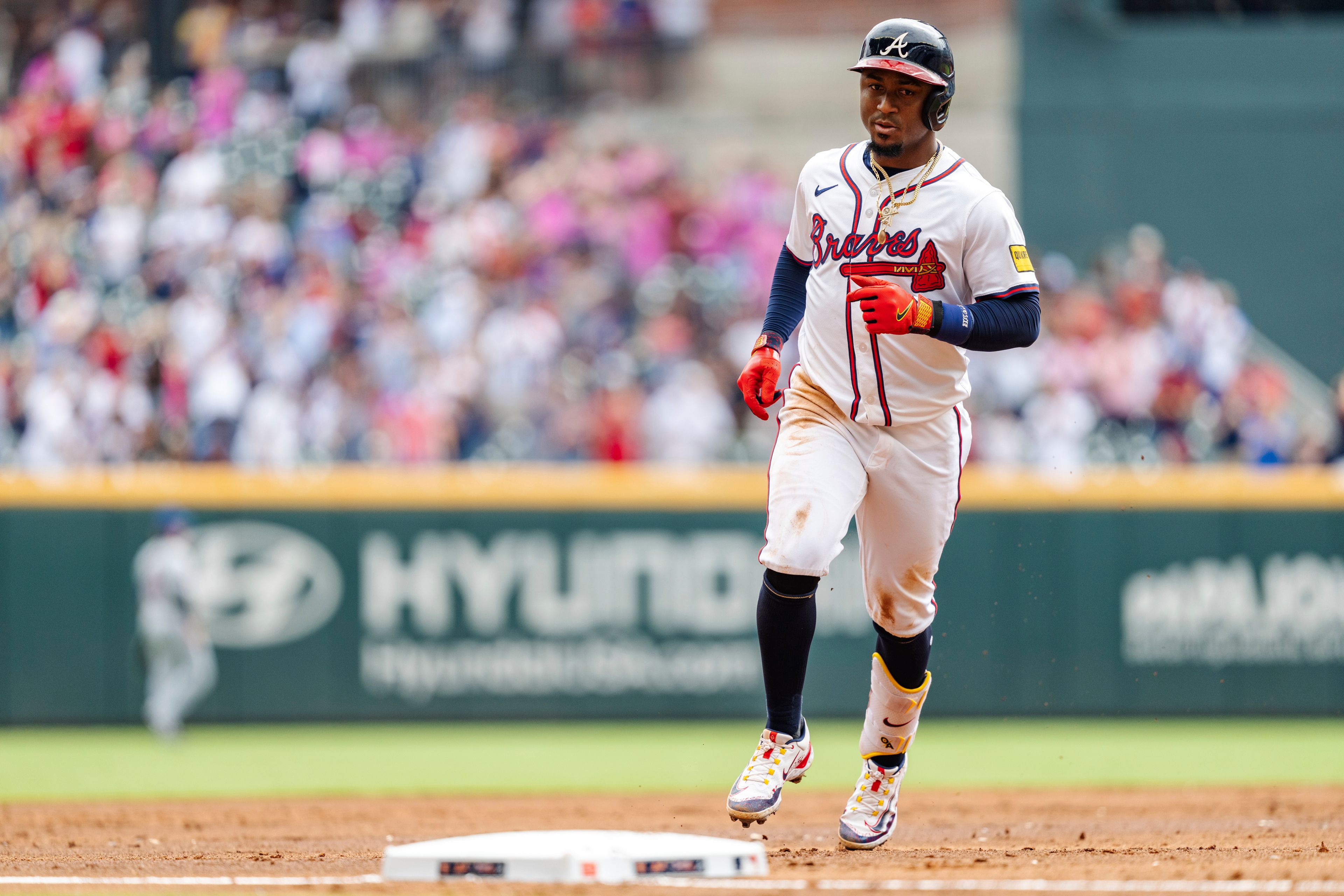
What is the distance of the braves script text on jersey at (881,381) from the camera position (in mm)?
5145

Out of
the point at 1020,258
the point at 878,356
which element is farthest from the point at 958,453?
the point at 1020,258

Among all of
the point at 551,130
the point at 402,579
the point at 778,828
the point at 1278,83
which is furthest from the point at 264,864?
the point at 1278,83

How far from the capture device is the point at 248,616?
11469mm

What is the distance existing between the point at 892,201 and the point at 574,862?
221cm

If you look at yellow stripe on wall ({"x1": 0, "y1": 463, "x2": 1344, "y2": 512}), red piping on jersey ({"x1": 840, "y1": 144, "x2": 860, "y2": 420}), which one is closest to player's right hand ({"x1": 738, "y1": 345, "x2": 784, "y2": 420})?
red piping on jersey ({"x1": 840, "y1": 144, "x2": 860, "y2": 420})

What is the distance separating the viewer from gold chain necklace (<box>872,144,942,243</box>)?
5.17m

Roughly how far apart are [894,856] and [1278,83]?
1304cm

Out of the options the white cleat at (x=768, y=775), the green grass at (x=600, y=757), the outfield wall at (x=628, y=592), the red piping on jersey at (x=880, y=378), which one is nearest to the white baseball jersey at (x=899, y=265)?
the red piping on jersey at (x=880, y=378)

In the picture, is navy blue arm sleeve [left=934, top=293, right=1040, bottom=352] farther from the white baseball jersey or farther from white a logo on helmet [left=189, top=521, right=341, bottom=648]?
white a logo on helmet [left=189, top=521, right=341, bottom=648]

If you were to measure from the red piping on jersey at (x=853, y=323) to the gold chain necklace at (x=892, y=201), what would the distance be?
80 millimetres

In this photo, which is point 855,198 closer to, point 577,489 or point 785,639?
point 785,639

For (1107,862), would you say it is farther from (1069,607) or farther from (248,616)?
(248,616)

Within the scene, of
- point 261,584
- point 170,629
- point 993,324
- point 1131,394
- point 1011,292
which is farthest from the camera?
point 1131,394

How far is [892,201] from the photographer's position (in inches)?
204
